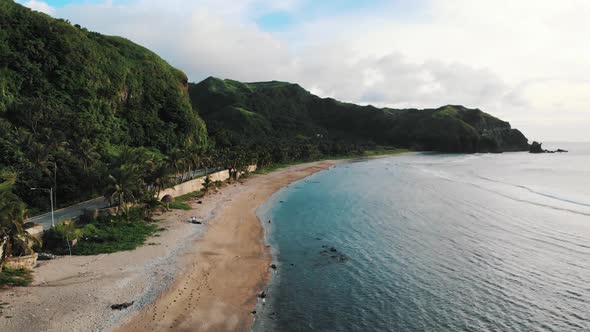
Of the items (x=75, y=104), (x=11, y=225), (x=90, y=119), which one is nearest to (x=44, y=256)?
(x=11, y=225)

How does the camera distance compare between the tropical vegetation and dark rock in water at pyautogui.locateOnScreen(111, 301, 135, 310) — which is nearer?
dark rock in water at pyautogui.locateOnScreen(111, 301, 135, 310)

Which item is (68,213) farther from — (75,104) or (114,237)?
(75,104)

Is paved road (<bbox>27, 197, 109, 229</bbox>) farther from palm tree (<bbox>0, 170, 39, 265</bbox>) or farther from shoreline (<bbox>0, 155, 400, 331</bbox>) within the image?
palm tree (<bbox>0, 170, 39, 265</bbox>)

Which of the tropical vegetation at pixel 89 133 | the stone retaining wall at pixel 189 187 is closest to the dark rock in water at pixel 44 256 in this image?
the tropical vegetation at pixel 89 133

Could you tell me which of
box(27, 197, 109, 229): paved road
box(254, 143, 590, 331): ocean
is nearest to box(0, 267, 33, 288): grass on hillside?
box(27, 197, 109, 229): paved road

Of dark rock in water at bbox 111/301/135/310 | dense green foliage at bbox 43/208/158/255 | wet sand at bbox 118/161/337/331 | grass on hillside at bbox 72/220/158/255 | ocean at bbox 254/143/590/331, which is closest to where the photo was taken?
wet sand at bbox 118/161/337/331

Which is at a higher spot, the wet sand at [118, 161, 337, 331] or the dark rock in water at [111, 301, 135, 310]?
the dark rock in water at [111, 301, 135, 310]
